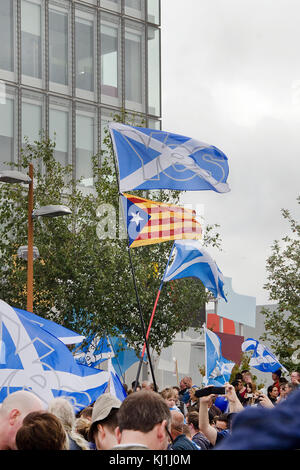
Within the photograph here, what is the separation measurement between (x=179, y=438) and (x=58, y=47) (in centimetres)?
3330

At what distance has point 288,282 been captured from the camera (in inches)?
965

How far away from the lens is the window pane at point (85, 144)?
3738 cm

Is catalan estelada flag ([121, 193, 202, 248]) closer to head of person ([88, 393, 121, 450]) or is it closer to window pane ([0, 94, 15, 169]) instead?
head of person ([88, 393, 121, 450])

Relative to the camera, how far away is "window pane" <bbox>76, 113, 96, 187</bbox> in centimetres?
3738

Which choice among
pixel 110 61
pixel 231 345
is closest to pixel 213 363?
pixel 231 345

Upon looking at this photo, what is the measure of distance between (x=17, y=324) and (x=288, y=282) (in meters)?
16.7

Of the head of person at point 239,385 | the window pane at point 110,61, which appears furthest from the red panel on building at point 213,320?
the head of person at point 239,385

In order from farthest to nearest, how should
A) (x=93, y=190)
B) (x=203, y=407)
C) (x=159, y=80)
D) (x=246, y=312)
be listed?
(x=246, y=312)
(x=159, y=80)
(x=93, y=190)
(x=203, y=407)

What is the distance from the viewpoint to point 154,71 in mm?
41719

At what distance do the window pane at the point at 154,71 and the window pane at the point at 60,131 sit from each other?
18.3ft

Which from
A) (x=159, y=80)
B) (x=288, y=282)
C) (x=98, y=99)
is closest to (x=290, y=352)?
(x=288, y=282)

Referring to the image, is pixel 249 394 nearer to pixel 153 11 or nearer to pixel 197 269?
pixel 197 269
